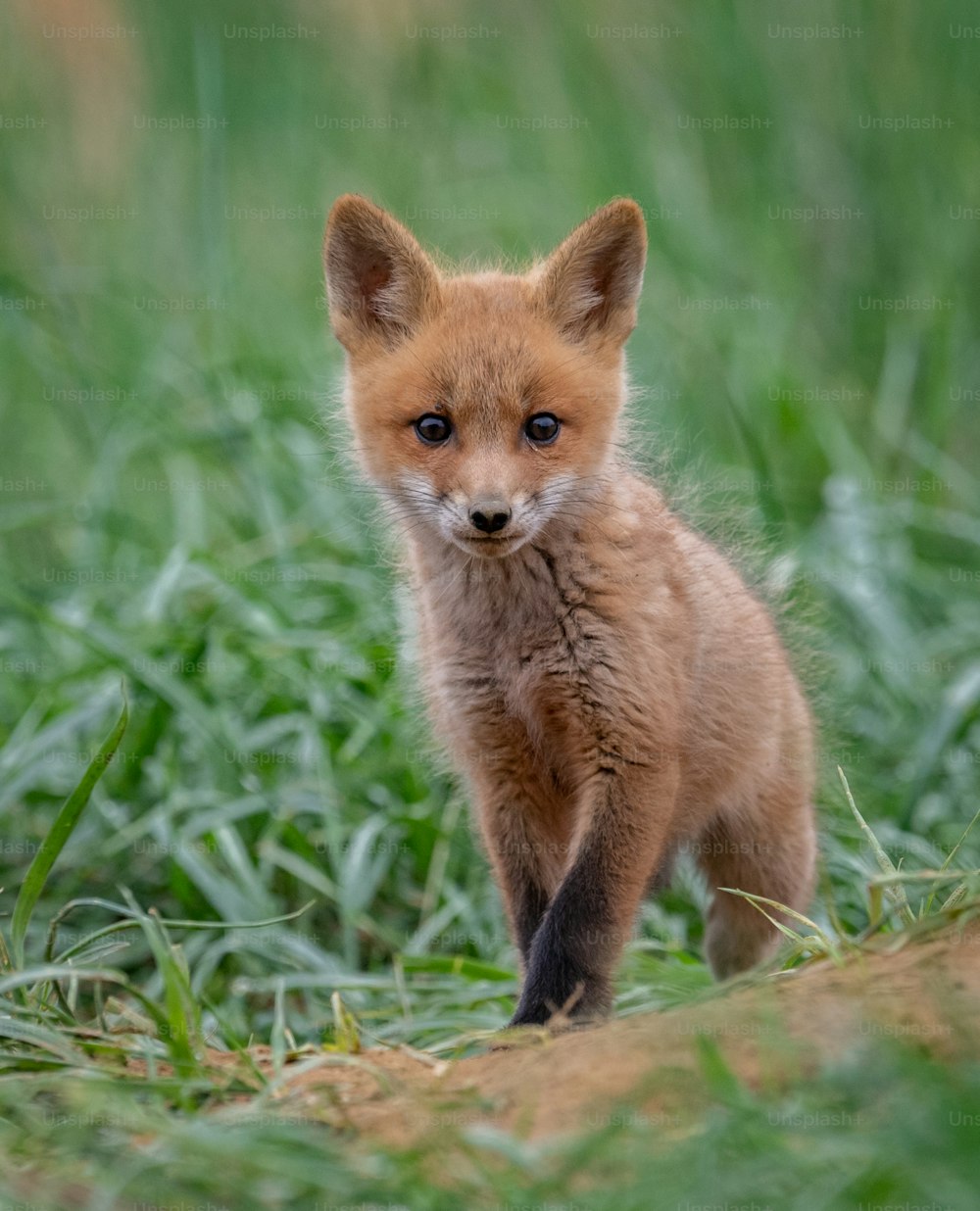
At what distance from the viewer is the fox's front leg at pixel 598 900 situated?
10.5ft

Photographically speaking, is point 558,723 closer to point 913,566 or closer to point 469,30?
point 913,566

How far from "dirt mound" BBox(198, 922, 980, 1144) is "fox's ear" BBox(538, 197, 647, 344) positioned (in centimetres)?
176

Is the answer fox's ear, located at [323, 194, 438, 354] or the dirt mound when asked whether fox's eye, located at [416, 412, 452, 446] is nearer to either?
fox's ear, located at [323, 194, 438, 354]

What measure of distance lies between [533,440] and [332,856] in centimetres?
179

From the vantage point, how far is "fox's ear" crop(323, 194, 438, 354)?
367 cm

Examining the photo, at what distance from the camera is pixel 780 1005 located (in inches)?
101

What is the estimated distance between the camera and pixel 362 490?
13.1ft

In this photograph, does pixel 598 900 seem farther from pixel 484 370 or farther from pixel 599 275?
pixel 599 275

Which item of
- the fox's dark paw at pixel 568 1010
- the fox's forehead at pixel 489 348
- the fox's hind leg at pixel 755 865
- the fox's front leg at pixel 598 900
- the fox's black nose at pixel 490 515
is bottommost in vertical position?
the fox's hind leg at pixel 755 865

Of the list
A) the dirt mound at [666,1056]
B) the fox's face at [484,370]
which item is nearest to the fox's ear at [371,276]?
the fox's face at [484,370]

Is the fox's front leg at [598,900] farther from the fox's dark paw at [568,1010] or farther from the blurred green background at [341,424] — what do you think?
the blurred green background at [341,424]

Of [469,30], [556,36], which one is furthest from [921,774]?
[469,30]

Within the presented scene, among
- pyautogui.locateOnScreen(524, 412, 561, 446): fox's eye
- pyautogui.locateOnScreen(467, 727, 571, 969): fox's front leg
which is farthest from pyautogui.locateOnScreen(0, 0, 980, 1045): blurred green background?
pyautogui.locateOnScreen(524, 412, 561, 446): fox's eye

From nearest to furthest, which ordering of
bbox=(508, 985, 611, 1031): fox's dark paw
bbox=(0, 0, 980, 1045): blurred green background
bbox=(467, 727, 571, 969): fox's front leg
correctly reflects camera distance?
1. bbox=(508, 985, 611, 1031): fox's dark paw
2. bbox=(467, 727, 571, 969): fox's front leg
3. bbox=(0, 0, 980, 1045): blurred green background
